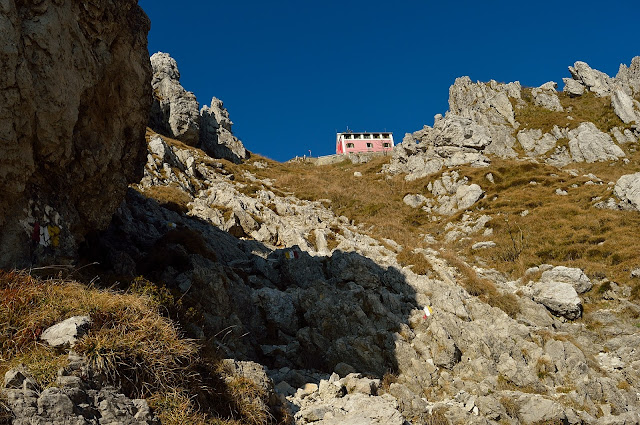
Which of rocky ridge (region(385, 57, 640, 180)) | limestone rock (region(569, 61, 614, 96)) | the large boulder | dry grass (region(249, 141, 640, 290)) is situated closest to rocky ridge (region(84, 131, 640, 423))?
the large boulder

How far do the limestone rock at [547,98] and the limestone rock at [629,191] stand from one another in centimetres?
5889

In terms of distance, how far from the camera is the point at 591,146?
2522 inches

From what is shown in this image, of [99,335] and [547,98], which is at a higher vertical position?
[547,98]

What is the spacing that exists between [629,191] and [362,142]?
75.9 meters

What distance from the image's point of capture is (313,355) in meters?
13.1

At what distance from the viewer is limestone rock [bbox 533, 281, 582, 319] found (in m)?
21.4

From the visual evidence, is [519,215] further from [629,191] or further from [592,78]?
[592,78]

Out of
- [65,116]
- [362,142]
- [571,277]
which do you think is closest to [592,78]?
[362,142]

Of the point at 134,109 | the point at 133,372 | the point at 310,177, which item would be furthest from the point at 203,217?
the point at 310,177

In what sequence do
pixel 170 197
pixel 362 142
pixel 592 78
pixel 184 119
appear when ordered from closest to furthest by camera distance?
pixel 170 197, pixel 184 119, pixel 592 78, pixel 362 142

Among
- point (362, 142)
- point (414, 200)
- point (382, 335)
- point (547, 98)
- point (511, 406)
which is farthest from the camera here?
point (362, 142)

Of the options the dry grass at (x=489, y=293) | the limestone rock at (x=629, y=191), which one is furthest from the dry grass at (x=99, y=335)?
the limestone rock at (x=629, y=191)

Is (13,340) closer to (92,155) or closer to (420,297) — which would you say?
(92,155)

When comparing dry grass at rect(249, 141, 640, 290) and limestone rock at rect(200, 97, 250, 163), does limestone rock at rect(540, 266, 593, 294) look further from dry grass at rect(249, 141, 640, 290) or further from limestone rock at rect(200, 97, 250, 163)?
limestone rock at rect(200, 97, 250, 163)
